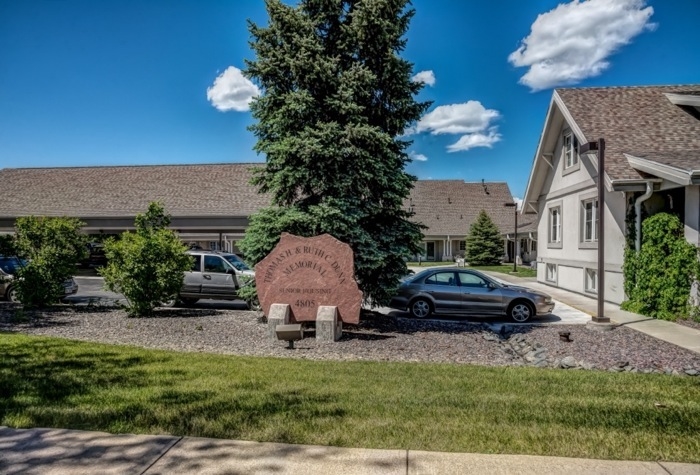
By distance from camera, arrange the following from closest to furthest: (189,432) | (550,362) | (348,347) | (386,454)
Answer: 1. (386,454)
2. (189,432)
3. (550,362)
4. (348,347)

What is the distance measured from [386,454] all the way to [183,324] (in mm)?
8291

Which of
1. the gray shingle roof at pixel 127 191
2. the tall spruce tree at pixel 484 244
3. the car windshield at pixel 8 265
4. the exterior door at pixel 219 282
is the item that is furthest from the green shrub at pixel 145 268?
the tall spruce tree at pixel 484 244

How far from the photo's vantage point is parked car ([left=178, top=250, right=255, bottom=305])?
595 inches

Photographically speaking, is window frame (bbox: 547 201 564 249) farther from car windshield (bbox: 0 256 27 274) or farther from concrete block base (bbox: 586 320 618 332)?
car windshield (bbox: 0 256 27 274)

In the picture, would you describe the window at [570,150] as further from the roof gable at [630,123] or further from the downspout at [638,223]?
the downspout at [638,223]

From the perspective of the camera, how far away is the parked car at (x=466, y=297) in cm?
1336

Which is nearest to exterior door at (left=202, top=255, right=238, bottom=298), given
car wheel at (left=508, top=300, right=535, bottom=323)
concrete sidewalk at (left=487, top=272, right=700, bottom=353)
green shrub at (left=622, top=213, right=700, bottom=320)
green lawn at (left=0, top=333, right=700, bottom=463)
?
green lawn at (left=0, top=333, right=700, bottom=463)

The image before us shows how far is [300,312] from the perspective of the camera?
10.4 metres

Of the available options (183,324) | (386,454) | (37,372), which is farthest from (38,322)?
(386,454)

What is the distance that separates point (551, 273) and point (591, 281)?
14.6 feet

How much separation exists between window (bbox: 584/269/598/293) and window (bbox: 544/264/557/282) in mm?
3199

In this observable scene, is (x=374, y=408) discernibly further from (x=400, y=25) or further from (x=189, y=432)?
(x=400, y=25)

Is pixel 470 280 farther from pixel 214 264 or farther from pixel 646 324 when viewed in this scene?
pixel 214 264

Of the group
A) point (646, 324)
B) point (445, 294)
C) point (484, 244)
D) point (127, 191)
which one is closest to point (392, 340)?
point (445, 294)
